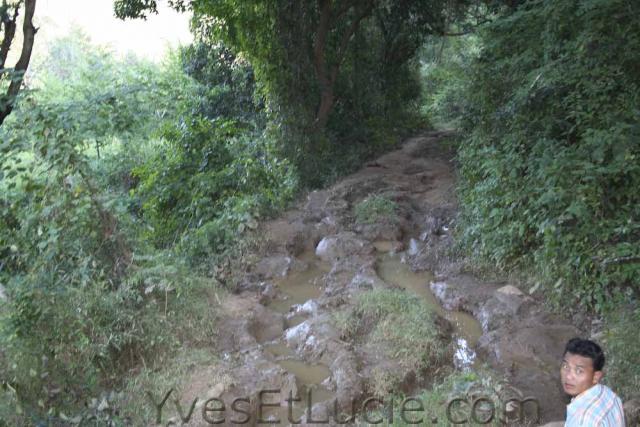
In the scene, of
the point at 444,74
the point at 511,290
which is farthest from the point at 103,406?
the point at 444,74

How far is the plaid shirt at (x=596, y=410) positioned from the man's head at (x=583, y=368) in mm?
35

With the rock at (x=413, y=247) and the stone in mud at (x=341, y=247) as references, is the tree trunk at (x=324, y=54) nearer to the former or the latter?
the stone in mud at (x=341, y=247)

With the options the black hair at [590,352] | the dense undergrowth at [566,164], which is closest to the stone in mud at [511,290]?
the dense undergrowth at [566,164]

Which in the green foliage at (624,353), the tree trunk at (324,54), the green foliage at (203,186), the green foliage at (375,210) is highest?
the tree trunk at (324,54)

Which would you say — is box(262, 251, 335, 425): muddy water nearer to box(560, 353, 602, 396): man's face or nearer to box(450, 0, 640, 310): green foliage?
box(450, 0, 640, 310): green foliage

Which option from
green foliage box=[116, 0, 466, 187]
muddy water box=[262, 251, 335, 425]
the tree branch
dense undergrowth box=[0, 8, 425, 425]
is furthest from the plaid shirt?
green foliage box=[116, 0, 466, 187]

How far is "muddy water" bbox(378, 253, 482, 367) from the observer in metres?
4.88

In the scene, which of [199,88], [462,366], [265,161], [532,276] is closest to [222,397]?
[462,366]

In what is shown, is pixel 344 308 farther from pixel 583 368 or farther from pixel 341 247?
pixel 583 368

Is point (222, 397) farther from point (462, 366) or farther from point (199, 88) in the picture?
point (199, 88)

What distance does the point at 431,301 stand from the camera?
591cm

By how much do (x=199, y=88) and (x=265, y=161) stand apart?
3.95 metres

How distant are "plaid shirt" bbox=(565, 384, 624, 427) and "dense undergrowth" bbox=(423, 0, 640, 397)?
157cm

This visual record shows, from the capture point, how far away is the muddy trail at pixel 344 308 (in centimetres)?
427
